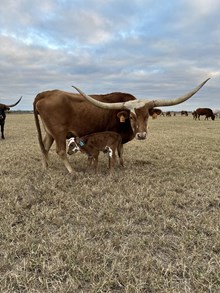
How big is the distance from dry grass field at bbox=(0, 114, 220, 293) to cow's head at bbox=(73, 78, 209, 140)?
0.98 m

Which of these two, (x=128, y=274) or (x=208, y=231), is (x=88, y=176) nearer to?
(x=208, y=231)

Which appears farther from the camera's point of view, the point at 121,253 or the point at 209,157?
the point at 209,157

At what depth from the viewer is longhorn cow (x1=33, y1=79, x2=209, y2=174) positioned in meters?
6.26

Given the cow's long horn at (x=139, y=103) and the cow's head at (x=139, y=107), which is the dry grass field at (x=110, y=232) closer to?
the cow's head at (x=139, y=107)

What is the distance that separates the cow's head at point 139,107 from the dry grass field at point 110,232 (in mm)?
981

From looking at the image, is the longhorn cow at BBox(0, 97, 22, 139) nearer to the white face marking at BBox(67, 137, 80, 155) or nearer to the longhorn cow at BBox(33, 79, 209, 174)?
the longhorn cow at BBox(33, 79, 209, 174)

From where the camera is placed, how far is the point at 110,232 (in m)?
3.38

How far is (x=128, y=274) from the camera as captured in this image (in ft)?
8.18

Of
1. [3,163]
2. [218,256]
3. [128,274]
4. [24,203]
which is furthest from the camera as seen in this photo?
[3,163]

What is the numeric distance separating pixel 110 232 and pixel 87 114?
3.73m

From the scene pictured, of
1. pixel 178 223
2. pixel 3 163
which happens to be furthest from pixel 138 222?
pixel 3 163

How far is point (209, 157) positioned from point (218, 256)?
5962mm

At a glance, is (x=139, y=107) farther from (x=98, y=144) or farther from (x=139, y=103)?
(x=98, y=144)

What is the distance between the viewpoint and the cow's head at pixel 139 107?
6.09 m
